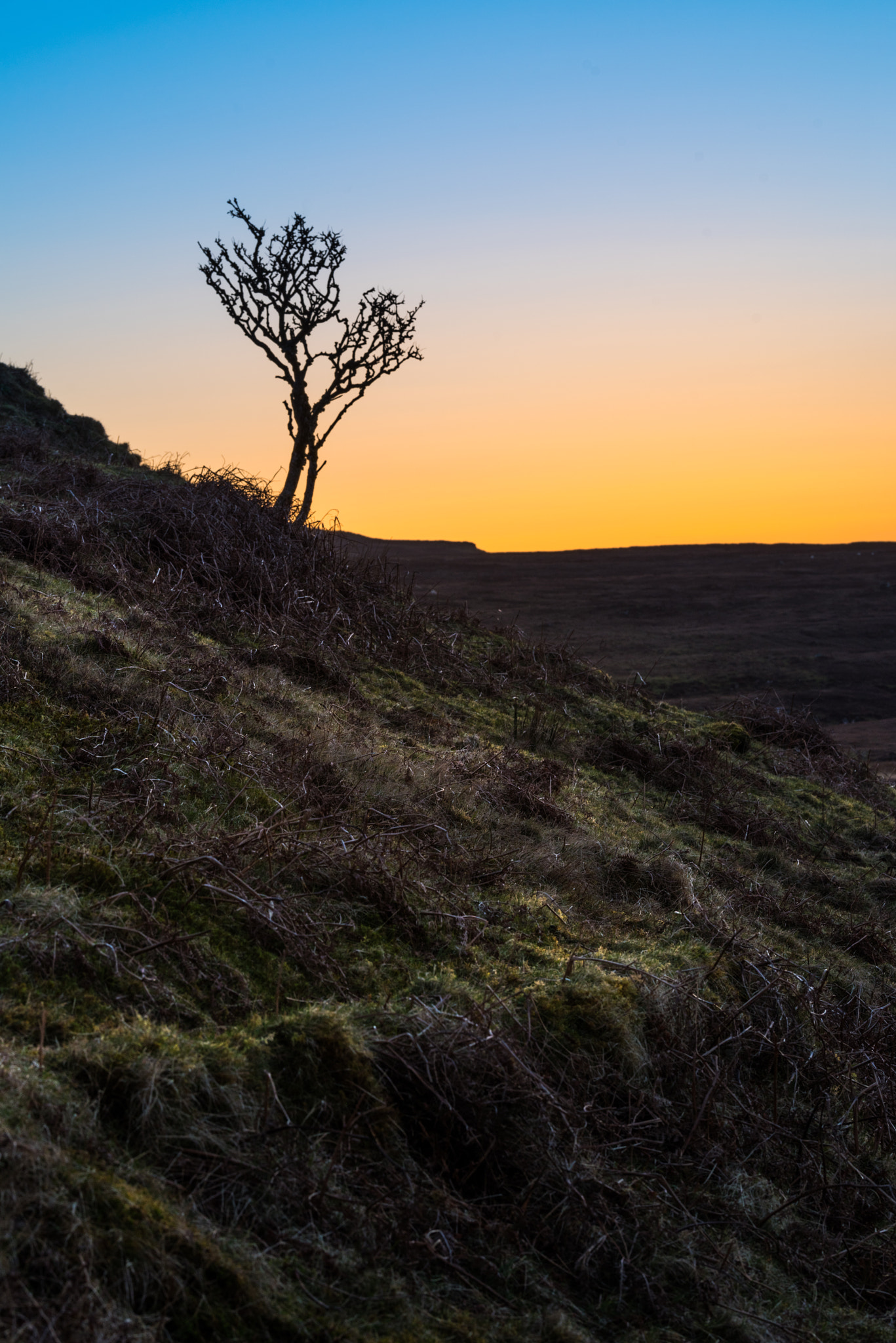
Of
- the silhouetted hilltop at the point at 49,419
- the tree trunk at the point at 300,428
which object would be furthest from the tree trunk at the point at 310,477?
the silhouetted hilltop at the point at 49,419

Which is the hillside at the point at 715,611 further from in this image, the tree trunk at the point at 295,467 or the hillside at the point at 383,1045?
the hillside at the point at 383,1045

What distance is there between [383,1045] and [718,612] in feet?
126

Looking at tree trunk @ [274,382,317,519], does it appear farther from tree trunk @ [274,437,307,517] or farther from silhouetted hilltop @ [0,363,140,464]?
silhouetted hilltop @ [0,363,140,464]

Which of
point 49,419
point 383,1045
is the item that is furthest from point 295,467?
point 383,1045

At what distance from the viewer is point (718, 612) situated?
39406 millimetres

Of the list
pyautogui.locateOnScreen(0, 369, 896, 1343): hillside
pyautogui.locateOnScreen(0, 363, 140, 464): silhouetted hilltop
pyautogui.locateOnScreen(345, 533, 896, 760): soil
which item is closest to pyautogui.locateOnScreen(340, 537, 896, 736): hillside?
pyautogui.locateOnScreen(345, 533, 896, 760): soil

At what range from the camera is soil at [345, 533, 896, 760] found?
26.9m

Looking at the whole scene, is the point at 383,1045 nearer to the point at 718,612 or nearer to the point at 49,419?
the point at 49,419

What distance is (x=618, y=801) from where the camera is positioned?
25.9ft

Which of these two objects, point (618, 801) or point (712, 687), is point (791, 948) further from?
point (712, 687)

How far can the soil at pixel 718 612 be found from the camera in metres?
26.9

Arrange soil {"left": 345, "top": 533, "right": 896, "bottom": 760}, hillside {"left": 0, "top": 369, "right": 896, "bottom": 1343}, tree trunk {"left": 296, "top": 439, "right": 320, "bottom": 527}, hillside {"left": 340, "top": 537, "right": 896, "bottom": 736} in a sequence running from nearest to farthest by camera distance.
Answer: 1. hillside {"left": 0, "top": 369, "right": 896, "bottom": 1343}
2. tree trunk {"left": 296, "top": 439, "right": 320, "bottom": 527}
3. soil {"left": 345, "top": 533, "right": 896, "bottom": 760}
4. hillside {"left": 340, "top": 537, "right": 896, "bottom": 736}

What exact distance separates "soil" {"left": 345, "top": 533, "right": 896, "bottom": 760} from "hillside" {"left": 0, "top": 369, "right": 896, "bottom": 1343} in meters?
7.85

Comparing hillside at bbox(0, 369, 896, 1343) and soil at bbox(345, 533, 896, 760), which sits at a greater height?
soil at bbox(345, 533, 896, 760)
